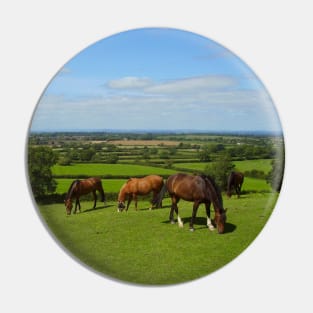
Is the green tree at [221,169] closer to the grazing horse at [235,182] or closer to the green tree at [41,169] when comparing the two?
the grazing horse at [235,182]

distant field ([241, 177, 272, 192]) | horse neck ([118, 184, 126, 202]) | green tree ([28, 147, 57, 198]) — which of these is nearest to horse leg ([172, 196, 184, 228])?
horse neck ([118, 184, 126, 202])

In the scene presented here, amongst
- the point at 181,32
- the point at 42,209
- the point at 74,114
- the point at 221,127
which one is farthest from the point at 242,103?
the point at 42,209

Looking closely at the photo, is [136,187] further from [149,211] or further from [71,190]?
[71,190]

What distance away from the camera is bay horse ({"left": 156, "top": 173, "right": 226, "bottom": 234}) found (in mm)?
3850

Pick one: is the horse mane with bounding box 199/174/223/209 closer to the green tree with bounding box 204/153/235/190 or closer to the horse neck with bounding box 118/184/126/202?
the green tree with bounding box 204/153/235/190

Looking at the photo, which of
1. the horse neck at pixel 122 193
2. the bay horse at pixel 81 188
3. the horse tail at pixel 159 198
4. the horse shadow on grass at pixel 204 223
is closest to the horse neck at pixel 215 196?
the horse shadow on grass at pixel 204 223

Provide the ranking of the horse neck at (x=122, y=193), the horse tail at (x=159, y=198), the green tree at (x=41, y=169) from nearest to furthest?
1. the green tree at (x=41, y=169)
2. the horse neck at (x=122, y=193)
3. the horse tail at (x=159, y=198)

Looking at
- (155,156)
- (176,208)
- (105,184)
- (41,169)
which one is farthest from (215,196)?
(41,169)

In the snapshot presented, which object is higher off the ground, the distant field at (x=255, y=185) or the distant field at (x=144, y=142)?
the distant field at (x=144, y=142)

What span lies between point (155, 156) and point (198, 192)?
0.46 m

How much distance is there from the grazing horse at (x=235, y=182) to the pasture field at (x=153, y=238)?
0.25ft

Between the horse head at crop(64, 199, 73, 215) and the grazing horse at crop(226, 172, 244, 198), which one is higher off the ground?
the grazing horse at crop(226, 172, 244, 198)

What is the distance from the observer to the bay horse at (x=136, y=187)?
3.79m

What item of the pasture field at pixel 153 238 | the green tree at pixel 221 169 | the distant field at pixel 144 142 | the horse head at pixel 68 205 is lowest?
the pasture field at pixel 153 238
